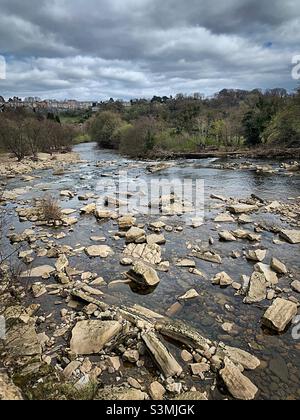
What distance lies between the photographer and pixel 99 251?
9047 mm

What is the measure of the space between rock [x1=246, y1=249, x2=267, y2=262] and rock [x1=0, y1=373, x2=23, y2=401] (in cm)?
642

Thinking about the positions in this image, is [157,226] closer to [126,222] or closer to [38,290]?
[126,222]

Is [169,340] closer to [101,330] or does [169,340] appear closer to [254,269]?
[101,330]

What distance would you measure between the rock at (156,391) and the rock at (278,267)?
4.49m

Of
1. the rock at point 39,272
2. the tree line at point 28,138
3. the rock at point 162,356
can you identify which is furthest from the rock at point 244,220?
the tree line at point 28,138

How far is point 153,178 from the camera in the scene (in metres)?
21.6

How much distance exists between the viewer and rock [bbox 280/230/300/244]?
30.7ft

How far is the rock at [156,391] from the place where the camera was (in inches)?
164

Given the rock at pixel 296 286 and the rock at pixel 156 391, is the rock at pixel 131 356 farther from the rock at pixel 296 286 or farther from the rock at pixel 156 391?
the rock at pixel 296 286

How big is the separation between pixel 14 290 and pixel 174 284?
3.58 meters

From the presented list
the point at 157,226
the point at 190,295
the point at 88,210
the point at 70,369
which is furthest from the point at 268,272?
the point at 88,210

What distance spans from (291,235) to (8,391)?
865 cm

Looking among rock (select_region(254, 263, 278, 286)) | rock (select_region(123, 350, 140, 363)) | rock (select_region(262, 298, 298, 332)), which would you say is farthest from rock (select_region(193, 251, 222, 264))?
rock (select_region(123, 350, 140, 363))

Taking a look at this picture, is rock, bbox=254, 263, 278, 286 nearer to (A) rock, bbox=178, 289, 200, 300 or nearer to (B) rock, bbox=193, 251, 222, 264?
(B) rock, bbox=193, 251, 222, 264
